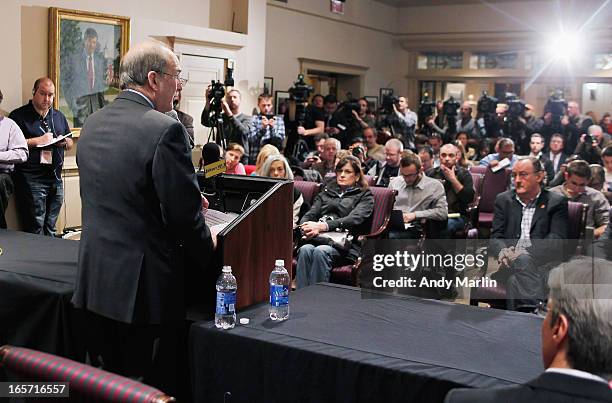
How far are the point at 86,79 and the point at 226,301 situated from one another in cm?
513

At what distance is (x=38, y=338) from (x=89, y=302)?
0.44 metres

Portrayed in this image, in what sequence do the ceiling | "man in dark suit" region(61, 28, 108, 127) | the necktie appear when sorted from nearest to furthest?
1. "man in dark suit" region(61, 28, 108, 127)
2. the necktie
3. the ceiling

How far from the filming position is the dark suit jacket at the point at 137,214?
2000mm

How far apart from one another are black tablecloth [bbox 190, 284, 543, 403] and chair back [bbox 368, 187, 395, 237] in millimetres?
2301

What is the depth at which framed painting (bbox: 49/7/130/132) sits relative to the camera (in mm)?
6414

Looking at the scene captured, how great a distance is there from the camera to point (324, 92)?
12609 millimetres

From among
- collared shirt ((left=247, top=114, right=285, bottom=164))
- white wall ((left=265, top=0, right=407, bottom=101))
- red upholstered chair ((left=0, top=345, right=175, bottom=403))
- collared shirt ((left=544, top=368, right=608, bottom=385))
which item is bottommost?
red upholstered chair ((left=0, top=345, right=175, bottom=403))

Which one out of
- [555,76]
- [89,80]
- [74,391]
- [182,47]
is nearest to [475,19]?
[555,76]

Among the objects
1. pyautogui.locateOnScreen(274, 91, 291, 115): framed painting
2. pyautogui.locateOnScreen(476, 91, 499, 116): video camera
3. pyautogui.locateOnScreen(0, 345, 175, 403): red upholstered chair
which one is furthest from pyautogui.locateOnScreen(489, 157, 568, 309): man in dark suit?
pyautogui.locateOnScreen(476, 91, 499, 116): video camera

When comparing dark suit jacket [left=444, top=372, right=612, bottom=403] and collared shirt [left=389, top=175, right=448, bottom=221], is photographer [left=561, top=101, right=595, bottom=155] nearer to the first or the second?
collared shirt [left=389, top=175, right=448, bottom=221]

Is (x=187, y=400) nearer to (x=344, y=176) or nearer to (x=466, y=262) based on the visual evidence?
(x=344, y=176)

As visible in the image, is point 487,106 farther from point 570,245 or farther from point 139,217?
point 139,217

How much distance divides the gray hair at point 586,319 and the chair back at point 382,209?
330cm

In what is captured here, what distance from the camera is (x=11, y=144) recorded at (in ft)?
18.4
